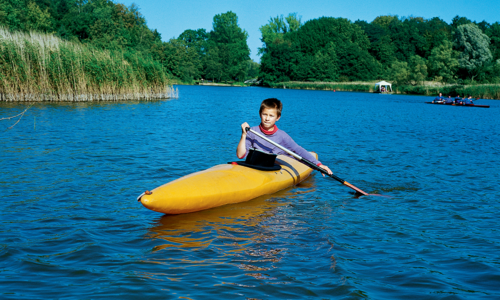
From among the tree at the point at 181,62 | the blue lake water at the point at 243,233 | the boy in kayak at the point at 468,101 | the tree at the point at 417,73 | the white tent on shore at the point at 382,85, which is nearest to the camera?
the blue lake water at the point at 243,233

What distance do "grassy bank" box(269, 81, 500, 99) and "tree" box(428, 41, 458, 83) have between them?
19.6ft

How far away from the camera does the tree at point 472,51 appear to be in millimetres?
61875

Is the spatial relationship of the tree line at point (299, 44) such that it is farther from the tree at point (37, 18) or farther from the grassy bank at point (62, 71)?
the grassy bank at point (62, 71)

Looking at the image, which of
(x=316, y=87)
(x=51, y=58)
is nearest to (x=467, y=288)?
(x=51, y=58)

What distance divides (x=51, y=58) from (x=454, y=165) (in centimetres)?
1679

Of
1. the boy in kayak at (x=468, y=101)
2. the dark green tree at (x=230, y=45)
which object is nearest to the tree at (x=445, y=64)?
the boy in kayak at (x=468, y=101)

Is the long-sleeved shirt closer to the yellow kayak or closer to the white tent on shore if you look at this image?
the yellow kayak

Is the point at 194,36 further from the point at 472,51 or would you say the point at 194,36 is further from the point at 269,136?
the point at 269,136

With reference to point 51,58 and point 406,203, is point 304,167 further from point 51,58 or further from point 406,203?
point 51,58

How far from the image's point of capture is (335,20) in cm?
10469

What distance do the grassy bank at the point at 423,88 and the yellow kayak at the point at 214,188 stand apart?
143 ft

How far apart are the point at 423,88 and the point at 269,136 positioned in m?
55.3

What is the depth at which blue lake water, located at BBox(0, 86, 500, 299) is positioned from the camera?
3.59 metres

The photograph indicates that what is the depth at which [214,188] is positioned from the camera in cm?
570
